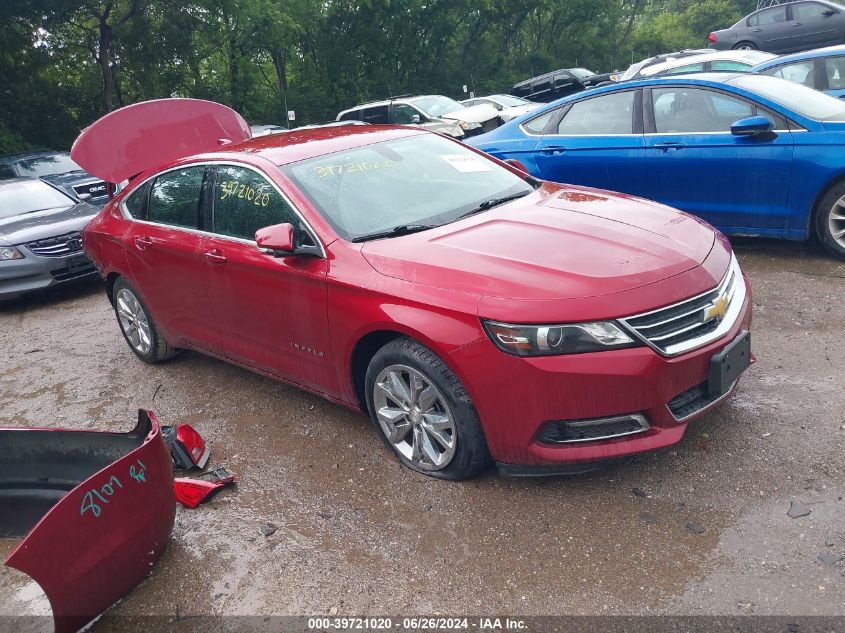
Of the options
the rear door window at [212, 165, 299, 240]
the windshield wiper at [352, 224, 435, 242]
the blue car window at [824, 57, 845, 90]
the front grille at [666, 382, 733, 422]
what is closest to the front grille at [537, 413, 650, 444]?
the front grille at [666, 382, 733, 422]

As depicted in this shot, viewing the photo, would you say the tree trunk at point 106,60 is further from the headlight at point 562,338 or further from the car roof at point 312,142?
the headlight at point 562,338

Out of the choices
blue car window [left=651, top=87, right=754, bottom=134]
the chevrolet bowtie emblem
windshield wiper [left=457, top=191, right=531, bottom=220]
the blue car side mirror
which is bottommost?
the chevrolet bowtie emblem

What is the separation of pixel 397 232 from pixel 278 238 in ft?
1.94

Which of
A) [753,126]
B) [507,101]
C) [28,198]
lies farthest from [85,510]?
[507,101]

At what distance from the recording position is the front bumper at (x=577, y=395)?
10.3 feet

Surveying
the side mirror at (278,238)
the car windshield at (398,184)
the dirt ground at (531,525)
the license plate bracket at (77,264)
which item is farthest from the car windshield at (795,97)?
the license plate bracket at (77,264)

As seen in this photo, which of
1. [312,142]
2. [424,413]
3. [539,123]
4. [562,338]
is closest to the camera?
[562,338]

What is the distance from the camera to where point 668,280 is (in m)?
3.29

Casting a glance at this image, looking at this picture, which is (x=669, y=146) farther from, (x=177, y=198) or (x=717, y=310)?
(x=177, y=198)

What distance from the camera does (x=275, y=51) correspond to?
28.5 m

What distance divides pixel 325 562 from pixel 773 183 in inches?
180

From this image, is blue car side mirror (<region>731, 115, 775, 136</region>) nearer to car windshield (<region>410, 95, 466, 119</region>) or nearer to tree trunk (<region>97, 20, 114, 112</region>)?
car windshield (<region>410, 95, 466, 119</region>)

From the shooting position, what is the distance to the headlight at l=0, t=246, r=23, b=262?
26.7 feet

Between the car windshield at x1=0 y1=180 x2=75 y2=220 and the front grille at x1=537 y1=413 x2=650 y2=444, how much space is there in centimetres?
805
